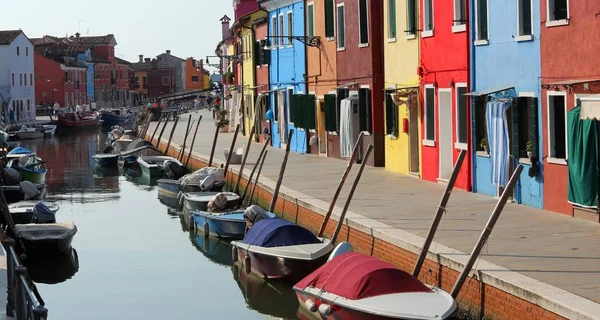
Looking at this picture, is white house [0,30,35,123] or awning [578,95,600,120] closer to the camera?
awning [578,95,600,120]

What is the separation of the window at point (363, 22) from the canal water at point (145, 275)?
6864 mm

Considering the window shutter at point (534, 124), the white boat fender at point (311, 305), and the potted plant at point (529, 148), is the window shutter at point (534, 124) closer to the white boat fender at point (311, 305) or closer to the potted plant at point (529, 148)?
the potted plant at point (529, 148)

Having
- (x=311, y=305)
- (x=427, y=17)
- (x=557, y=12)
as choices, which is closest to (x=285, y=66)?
(x=427, y=17)

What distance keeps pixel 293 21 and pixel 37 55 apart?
6853cm

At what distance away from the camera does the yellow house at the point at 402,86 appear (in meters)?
25.3

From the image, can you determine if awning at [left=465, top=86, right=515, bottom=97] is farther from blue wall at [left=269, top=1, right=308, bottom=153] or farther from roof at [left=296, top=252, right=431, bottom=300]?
blue wall at [left=269, top=1, right=308, bottom=153]

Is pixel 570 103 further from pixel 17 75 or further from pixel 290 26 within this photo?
pixel 17 75

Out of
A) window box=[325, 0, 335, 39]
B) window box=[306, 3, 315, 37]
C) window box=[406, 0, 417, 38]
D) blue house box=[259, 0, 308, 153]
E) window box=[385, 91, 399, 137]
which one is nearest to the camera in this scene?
window box=[406, 0, 417, 38]

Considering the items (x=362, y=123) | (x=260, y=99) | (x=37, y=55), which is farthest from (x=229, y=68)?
(x=37, y=55)

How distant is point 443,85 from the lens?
2325cm

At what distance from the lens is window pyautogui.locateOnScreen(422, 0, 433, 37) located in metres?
24.0

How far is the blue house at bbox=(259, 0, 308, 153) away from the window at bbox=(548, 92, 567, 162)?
1824cm

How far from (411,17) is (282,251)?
33.0 feet

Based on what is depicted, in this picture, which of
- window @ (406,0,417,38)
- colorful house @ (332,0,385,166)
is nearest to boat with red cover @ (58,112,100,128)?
colorful house @ (332,0,385,166)
